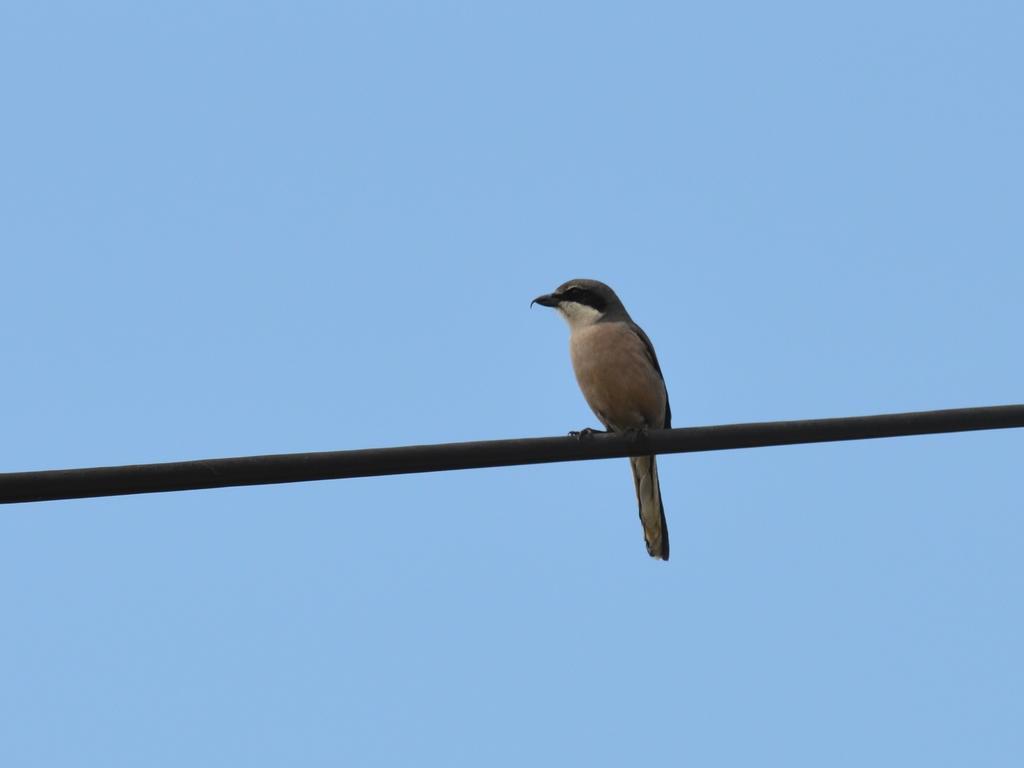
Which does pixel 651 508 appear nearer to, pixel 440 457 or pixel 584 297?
pixel 584 297

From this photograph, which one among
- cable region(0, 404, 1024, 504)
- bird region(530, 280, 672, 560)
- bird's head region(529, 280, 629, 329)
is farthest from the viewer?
bird's head region(529, 280, 629, 329)

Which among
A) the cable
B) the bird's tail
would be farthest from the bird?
the cable

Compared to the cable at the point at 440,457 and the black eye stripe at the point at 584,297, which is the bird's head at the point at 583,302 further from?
the cable at the point at 440,457

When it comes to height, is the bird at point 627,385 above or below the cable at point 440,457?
above

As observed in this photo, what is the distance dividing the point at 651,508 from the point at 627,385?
0.92 metres

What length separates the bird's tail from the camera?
31.0ft

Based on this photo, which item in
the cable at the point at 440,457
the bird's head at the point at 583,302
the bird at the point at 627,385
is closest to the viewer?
the cable at the point at 440,457

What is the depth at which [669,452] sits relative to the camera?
18.8 feet

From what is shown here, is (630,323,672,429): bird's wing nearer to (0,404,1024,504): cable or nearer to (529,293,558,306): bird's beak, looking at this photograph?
(529,293,558,306): bird's beak

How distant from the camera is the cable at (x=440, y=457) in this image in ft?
15.3

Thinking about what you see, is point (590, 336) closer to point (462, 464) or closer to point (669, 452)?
point (669, 452)

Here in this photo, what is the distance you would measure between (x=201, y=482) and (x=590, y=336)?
5020mm

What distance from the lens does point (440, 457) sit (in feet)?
16.4

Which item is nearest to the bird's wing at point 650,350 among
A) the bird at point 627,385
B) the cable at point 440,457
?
the bird at point 627,385
